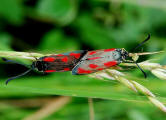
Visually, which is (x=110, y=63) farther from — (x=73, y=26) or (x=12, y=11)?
(x=12, y=11)

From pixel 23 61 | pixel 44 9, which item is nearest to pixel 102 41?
pixel 44 9

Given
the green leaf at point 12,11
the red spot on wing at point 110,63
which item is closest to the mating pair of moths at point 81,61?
the red spot on wing at point 110,63

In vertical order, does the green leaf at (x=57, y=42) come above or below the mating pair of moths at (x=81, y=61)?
above

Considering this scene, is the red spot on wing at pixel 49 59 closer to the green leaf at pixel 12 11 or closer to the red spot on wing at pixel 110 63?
the red spot on wing at pixel 110 63

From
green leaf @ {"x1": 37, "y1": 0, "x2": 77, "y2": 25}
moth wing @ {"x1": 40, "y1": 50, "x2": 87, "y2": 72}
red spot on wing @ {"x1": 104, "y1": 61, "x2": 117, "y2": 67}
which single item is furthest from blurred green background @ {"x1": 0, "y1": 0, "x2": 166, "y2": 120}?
red spot on wing @ {"x1": 104, "y1": 61, "x2": 117, "y2": 67}

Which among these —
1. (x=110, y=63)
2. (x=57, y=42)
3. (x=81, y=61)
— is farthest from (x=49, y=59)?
(x=57, y=42)

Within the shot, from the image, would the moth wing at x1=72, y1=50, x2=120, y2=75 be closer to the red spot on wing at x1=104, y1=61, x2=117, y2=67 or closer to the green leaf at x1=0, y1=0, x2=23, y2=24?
the red spot on wing at x1=104, y1=61, x2=117, y2=67

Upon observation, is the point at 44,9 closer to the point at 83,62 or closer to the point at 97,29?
the point at 97,29
